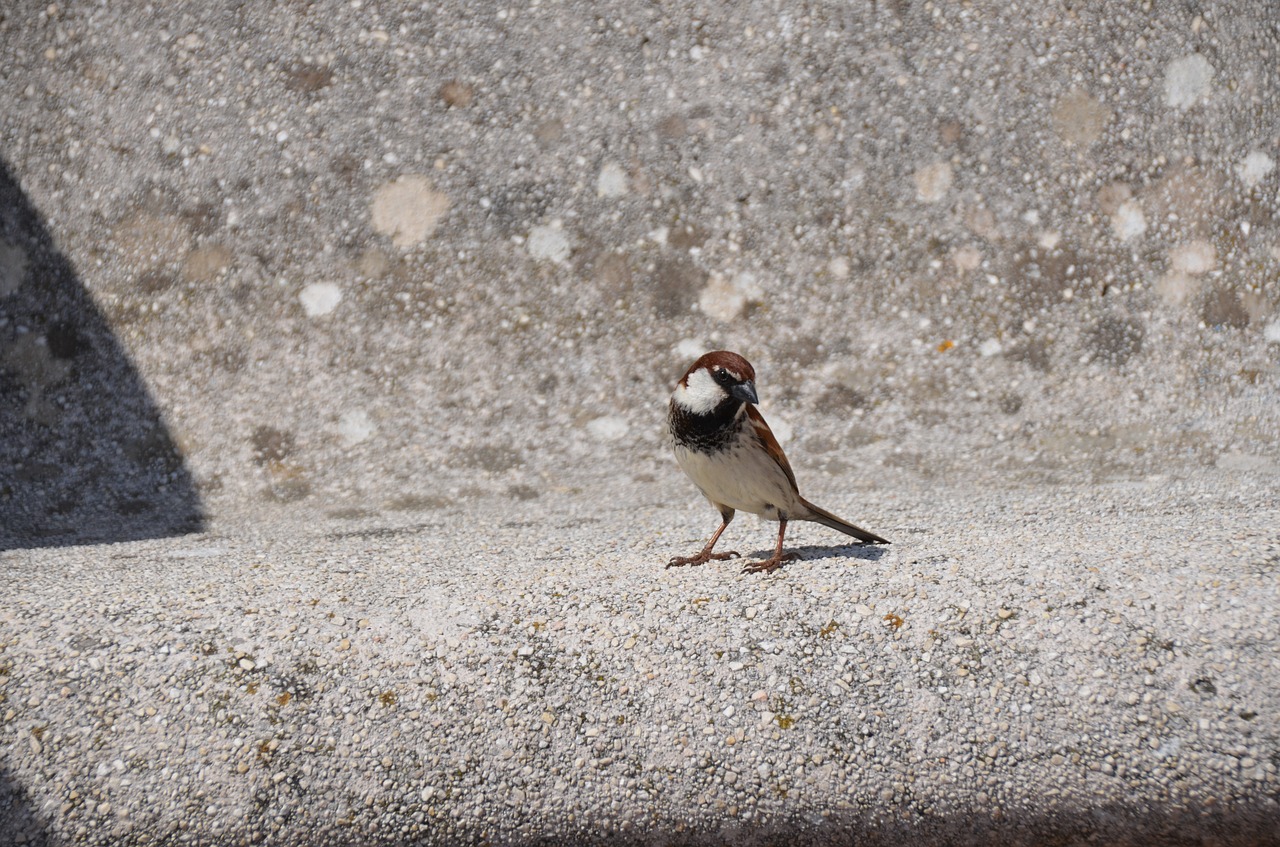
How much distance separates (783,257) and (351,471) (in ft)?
7.68

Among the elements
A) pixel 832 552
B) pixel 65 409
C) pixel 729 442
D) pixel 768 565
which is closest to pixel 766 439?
pixel 729 442

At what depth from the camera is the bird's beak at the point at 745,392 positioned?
9.00 ft

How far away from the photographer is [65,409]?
4484mm

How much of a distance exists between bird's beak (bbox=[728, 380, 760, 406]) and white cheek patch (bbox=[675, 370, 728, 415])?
0.06 meters

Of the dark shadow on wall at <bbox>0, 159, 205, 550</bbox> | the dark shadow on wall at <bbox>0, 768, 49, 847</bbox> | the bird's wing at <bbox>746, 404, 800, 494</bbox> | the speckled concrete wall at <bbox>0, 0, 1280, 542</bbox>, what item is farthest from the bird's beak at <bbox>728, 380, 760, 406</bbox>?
the dark shadow on wall at <bbox>0, 159, 205, 550</bbox>

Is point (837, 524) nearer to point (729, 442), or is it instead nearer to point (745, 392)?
point (729, 442)

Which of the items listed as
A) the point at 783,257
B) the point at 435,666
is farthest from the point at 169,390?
the point at 783,257

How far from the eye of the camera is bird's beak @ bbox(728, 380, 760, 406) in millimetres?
2742

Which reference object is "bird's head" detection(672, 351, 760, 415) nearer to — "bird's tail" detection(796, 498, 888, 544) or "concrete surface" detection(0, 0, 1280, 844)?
"bird's tail" detection(796, 498, 888, 544)

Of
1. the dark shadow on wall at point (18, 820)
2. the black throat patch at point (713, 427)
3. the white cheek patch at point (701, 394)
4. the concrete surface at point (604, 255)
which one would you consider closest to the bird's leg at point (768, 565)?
the black throat patch at point (713, 427)

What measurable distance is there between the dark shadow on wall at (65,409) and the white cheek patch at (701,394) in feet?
8.82

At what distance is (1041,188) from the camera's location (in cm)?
455

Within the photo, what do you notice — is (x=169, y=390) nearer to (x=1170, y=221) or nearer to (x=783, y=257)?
(x=783, y=257)

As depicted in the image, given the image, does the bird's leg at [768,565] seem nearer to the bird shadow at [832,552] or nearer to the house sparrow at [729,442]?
the house sparrow at [729,442]
